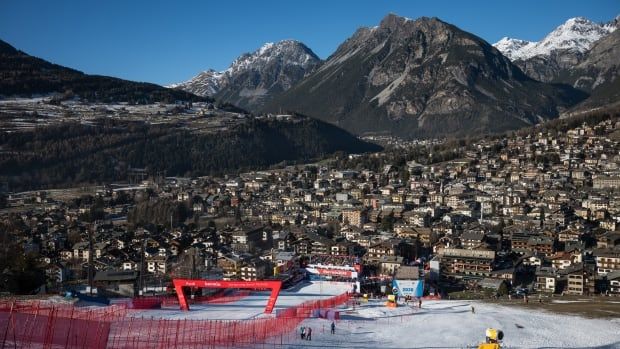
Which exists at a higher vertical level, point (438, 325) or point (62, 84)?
point (62, 84)

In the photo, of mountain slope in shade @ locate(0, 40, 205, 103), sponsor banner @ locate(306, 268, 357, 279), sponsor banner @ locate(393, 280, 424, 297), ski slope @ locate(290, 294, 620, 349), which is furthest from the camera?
mountain slope in shade @ locate(0, 40, 205, 103)

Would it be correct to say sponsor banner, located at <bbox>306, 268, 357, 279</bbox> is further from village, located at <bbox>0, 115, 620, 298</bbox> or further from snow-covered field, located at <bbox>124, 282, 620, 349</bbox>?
snow-covered field, located at <bbox>124, 282, 620, 349</bbox>

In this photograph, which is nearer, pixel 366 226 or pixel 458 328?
pixel 458 328

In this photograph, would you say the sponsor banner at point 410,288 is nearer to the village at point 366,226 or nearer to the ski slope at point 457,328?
the ski slope at point 457,328

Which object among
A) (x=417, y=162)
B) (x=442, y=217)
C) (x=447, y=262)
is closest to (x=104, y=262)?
(x=447, y=262)

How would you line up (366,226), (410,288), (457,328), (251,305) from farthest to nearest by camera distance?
(366,226)
(410,288)
(251,305)
(457,328)

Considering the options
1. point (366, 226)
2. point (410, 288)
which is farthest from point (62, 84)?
point (410, 288)

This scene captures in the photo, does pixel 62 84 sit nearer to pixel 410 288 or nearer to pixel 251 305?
pixel 251 305

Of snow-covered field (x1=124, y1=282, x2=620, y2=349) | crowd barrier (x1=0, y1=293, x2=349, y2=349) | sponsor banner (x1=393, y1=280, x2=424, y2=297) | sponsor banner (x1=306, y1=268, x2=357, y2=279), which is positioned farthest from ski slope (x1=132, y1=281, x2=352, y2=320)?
sponsor banner (x1=393, y1=280, x2=424, y2=297)
